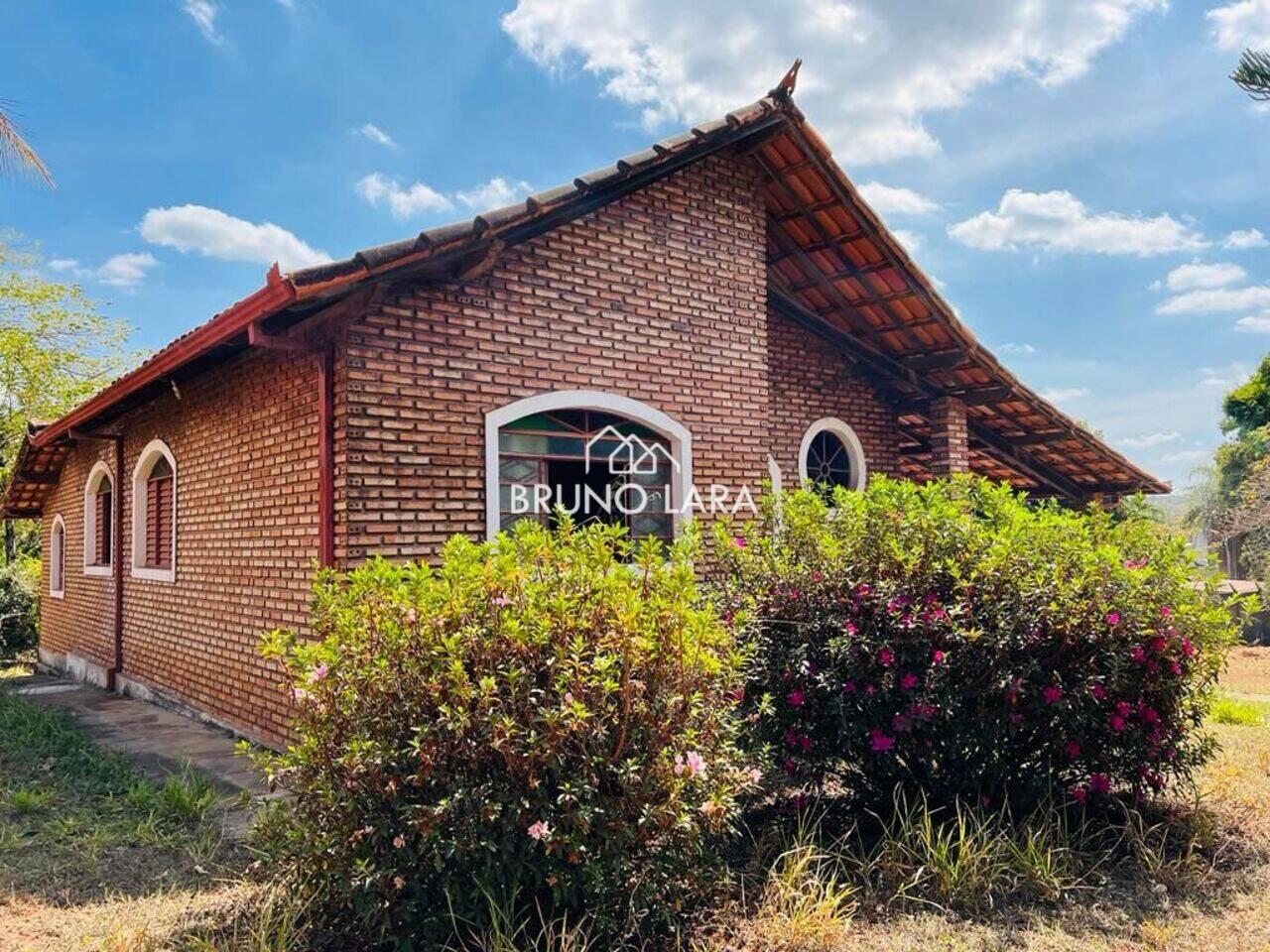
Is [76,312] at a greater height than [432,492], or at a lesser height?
greater

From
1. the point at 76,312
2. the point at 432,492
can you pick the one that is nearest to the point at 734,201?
the point at 432,492

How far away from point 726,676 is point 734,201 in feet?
19.4

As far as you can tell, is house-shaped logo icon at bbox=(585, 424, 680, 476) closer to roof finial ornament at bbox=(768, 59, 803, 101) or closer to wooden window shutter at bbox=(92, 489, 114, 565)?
roof finial ornament at bbox=(768, 59, 803, 101)

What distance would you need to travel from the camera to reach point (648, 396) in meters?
7.49

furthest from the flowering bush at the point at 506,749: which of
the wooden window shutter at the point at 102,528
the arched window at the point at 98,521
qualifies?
the wooden window shutter at the point at 102,528

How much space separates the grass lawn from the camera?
11.2 ft

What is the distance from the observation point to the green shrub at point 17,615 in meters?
16.1

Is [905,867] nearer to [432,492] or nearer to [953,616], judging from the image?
[953,616]

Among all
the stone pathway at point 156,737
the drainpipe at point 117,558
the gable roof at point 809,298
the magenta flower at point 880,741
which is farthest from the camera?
the drainpipe at point 117,558

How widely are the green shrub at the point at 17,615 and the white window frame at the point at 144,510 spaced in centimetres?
808

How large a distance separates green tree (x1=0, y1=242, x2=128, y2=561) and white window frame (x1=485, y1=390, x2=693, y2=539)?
2090 cm

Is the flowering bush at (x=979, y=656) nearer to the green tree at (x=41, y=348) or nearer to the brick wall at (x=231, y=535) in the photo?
the brick wall at (x=231, y=535)

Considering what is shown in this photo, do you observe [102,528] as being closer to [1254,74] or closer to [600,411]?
[600,411]

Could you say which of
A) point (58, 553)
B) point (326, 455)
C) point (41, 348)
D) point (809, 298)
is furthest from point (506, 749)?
point (41, 348)
